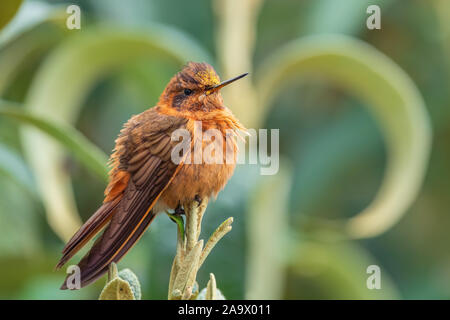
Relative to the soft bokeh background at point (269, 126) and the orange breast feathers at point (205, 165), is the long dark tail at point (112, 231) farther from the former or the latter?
the soft bokeh background at point (269, 126)

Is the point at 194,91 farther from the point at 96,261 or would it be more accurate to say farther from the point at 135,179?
the point at 96,261

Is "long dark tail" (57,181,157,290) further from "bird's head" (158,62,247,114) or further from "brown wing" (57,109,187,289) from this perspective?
"bird's head" (158,62,247,114)

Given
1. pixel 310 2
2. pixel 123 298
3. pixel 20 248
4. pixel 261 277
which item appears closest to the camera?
pixel 123 298

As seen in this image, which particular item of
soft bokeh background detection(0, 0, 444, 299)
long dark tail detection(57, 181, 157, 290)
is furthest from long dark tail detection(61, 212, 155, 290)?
soft bokeh background detection(0, 0, 444, 299)

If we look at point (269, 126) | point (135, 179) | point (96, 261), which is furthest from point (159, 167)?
point (269, 126)
